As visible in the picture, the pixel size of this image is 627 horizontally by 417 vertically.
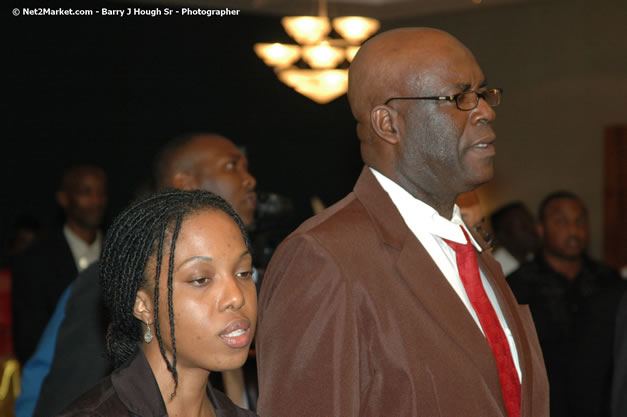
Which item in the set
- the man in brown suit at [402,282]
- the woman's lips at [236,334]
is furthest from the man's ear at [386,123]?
the woman's lips at [236,334]

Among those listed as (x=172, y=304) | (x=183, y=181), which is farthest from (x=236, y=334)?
(x=183, y=181)

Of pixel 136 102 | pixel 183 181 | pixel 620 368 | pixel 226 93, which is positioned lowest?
pixel 620 368

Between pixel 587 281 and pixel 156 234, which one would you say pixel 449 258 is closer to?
pixel 156 234

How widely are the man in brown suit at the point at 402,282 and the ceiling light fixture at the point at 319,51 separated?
16.4 feet

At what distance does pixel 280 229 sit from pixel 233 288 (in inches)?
Answer: 76.3

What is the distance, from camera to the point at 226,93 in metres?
9.88

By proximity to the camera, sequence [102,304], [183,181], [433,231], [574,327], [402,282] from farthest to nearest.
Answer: [574,327] < [183,181] < [102,304] < [433,231] < [402,282]

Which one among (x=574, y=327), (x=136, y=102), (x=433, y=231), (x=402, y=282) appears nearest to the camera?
(x=402, y=282)

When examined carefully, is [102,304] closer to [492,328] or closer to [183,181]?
[183,181]

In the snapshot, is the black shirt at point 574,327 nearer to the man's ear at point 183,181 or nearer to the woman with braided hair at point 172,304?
the man's ear at point 183,181

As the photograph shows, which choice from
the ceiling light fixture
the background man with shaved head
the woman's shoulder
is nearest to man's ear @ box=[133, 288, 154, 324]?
the woman's shoulder

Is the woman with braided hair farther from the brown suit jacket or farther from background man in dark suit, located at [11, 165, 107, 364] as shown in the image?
background man in dark suit, located at [11, 165, 107, 364]

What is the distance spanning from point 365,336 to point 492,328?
311mm

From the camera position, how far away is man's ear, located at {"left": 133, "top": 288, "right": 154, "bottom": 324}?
158cm
